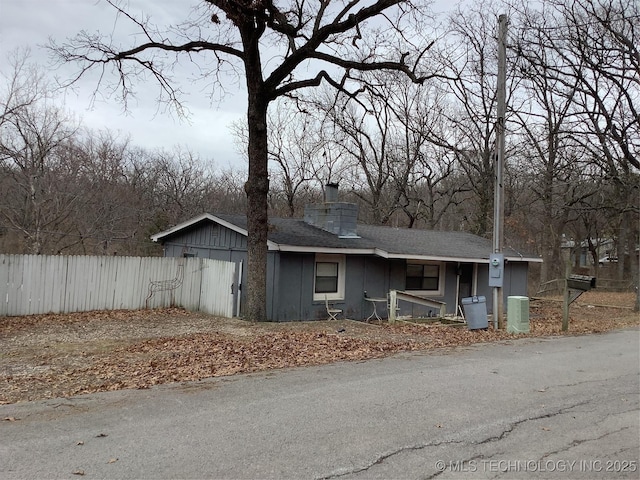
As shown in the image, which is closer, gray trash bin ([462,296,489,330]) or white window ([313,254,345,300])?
gray trash bin ([462,296,489,330])

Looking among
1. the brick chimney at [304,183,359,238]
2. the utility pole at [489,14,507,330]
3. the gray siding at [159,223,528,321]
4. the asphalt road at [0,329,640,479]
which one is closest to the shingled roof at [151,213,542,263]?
the brick chimney at [304,183,359,238]

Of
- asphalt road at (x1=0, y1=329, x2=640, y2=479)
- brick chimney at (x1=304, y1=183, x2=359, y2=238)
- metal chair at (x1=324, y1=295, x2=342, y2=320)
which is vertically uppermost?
brick chimney at (x1=304, y1=183, x2=359, y2=238)

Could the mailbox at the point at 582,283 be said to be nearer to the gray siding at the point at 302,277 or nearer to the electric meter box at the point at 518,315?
the electric meter box at the point at 518,315

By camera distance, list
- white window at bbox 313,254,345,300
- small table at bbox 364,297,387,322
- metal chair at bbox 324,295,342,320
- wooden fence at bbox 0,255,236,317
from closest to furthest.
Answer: wooden fence at bbox 0,255,236,317
metal chair at bbox 324,295,342,320
white window at bbox 313,254,345,300
small table at bbox 364,297,387,322

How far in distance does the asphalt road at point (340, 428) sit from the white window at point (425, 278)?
10.4 metres

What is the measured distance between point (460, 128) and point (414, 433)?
3007 centimetres

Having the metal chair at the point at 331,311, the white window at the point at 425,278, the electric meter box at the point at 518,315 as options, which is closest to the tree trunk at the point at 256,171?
the metal chair at the point at 331,311

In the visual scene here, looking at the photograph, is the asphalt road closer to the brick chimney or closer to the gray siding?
the gray siding

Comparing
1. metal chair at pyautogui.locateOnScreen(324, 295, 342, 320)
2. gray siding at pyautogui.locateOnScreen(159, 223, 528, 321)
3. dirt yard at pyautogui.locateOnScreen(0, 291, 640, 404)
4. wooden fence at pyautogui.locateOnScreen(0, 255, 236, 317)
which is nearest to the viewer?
dirt yard at pyautogui.locateOnScreen(0, 291, 640, 404)

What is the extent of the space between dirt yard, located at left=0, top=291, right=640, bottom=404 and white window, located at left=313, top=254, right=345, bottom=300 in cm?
161

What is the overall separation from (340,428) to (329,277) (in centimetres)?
1112

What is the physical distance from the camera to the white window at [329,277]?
15758 mm

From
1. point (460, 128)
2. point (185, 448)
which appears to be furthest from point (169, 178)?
point (185, 448)

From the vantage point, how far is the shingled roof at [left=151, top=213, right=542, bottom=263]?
1514 centimetres
